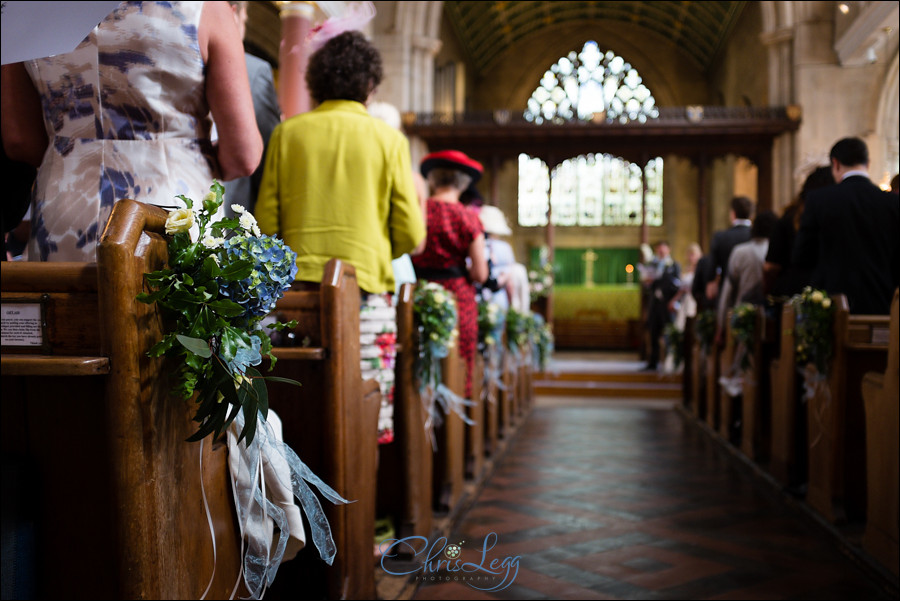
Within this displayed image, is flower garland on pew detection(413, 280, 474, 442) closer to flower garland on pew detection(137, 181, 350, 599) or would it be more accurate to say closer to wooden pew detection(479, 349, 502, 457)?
flower garland on pew detection(137, 181, 350, 599)

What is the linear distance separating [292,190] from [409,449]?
98cm

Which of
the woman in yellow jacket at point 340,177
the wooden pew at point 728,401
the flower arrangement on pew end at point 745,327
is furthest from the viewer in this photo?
the wooden pew at point 728,401

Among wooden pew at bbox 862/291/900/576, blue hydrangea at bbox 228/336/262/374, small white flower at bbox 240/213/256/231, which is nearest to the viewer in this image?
blue hydrangea at bbox 228/336/262/374

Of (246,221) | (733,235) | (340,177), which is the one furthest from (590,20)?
(246,221)

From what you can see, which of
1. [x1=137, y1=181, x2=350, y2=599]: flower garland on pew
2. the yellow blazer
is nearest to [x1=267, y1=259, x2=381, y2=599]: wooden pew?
the yellow blazer

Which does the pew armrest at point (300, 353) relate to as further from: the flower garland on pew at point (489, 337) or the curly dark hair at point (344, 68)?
the flower garland on pew at point (489, 337)

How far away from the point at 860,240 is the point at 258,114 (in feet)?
8.60

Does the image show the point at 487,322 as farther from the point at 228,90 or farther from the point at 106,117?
the point at 106,117

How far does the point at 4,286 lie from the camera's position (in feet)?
4.22

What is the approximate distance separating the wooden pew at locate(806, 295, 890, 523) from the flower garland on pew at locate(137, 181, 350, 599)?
267cm

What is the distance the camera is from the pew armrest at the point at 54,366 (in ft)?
3.89

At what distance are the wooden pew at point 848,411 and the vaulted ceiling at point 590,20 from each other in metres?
13.6

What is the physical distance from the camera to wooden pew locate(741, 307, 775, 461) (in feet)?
15.2

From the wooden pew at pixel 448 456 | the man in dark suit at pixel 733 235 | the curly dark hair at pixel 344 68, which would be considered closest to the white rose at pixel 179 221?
the curly dark hair at pixel 344 68
